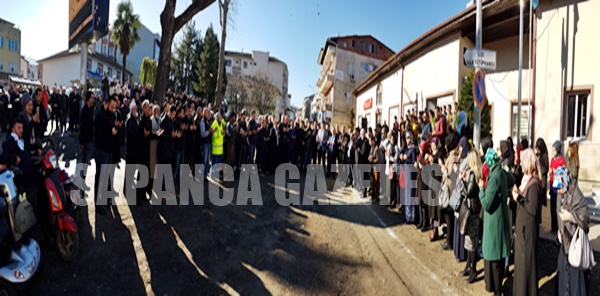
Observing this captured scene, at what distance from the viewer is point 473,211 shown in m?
5.12

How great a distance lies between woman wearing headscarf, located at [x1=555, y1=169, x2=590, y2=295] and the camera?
157 inches

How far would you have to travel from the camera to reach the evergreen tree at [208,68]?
4881 centimetres

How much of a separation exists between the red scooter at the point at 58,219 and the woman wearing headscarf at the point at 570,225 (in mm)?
6451

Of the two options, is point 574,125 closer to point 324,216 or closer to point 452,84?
point 452,84

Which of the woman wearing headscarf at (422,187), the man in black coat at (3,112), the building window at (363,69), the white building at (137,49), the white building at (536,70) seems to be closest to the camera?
the woman wearing headscarf at (422,187)

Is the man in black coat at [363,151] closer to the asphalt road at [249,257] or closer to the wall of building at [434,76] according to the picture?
the asphalt road at [249,257]

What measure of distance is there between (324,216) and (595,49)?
378 inches

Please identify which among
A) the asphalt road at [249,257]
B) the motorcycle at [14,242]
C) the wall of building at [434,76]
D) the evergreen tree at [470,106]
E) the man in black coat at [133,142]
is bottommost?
the asphalt road at [249,257]

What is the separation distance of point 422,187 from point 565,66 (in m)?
7.64

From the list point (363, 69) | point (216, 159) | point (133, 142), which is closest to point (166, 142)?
point (133, 142)

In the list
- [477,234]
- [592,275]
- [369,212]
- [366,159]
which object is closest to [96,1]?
[366,159]

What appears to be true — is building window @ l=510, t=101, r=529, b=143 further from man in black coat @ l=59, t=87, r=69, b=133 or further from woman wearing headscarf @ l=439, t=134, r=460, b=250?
man in black coat @ l=59, t=87, r=69, b=133

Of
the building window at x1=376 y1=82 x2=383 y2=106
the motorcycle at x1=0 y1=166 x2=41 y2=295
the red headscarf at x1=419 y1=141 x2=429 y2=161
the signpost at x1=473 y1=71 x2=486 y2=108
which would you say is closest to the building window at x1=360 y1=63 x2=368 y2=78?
the building window at x1=376 y1=82 x2=383 y2=106

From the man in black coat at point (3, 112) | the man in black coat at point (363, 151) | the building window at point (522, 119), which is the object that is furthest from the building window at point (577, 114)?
the man in black coat at point (3, 112)
